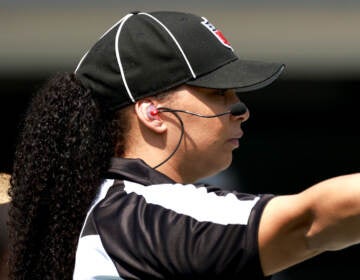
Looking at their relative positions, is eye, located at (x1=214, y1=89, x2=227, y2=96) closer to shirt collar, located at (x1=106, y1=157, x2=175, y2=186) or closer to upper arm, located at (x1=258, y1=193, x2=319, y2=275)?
shirt collar, located at (x1=106, y1=157, x2=175, y2=186)

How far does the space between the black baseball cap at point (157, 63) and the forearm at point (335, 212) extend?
41 centimetres

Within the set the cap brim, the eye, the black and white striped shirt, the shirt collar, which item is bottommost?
the black and white striped shirt

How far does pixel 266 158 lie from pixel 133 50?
3.65 m

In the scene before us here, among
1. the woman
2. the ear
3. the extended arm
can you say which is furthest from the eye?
the extended arm

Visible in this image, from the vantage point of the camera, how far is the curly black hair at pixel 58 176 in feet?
6.70

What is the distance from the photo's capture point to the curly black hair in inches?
80.4

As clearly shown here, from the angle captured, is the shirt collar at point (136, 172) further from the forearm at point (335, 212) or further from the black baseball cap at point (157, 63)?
the forearm at point (335, 212)

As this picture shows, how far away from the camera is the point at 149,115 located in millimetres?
2088

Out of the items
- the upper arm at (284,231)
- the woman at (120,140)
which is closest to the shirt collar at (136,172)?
the woman at (120,140)

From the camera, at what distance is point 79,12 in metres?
5.73

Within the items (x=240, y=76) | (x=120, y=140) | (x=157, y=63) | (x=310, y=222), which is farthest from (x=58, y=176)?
(x=310, y=222)

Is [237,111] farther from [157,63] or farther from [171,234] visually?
[171,234]

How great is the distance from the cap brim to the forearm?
0.40 meters

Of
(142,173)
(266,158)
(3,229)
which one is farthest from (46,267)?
(266,158)
